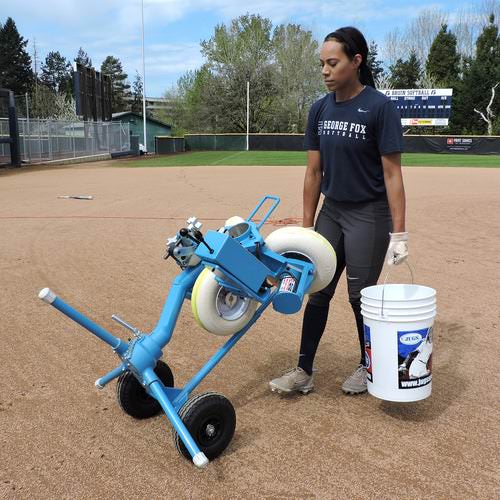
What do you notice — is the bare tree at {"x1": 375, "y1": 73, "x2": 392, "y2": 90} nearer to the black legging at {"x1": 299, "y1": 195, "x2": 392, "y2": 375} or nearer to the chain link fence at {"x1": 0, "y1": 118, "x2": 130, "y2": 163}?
the chain link fence at {"x1": 0, "y1": 118, "x2": 130, "y2": 163}

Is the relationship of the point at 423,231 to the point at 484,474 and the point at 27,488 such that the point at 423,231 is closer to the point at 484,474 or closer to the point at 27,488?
the point at 484,474

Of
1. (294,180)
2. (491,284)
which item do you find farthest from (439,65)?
(491,284)

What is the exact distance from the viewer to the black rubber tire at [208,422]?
263 centimetres

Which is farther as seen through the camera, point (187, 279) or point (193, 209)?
point (193, 209)

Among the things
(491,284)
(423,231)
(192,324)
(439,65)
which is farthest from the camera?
(439,65)

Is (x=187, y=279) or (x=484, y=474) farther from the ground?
(x=187, y=279)

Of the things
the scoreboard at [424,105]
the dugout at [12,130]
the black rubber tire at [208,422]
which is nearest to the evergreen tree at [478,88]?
the scoreboard at [424,105]

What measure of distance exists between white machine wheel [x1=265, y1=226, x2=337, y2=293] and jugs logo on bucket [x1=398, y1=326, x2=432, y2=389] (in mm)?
525

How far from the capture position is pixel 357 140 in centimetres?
316

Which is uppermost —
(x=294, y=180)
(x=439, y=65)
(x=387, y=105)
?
(x=439, y=65)

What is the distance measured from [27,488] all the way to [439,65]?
2371 inches

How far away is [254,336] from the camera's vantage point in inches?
178

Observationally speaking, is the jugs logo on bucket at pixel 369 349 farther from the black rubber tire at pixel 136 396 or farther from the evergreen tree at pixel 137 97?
the evergreen tree at pixel 137 97

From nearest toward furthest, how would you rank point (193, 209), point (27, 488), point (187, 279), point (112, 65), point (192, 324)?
point (27, 488) < point (187, 279) < point (192, 324) < point (193, 209) < point (112, 65)
